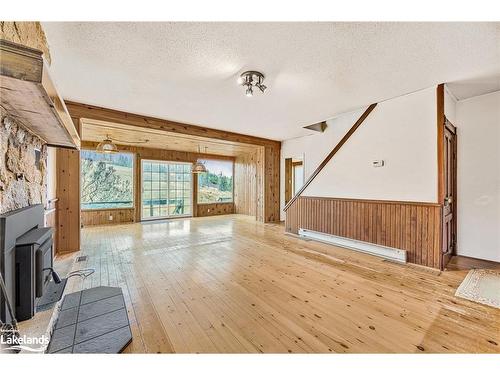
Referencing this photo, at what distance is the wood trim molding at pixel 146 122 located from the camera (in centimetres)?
379

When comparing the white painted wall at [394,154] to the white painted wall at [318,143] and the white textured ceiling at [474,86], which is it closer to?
the white textured ceiling at [474,86]

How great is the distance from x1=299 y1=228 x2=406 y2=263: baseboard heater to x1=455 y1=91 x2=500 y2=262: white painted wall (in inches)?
47.5

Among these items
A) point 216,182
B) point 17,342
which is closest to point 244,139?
point 216,182

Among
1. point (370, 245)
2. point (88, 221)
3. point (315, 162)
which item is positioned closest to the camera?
point (370, 245)

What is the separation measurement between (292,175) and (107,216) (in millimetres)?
6101

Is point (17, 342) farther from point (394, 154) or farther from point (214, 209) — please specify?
point (214, 209)

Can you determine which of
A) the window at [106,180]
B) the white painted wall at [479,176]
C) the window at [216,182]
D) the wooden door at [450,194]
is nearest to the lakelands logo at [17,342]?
the wooden door at [450,194]

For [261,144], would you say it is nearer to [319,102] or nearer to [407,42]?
[319,102]

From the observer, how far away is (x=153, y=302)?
A: 2176 mm

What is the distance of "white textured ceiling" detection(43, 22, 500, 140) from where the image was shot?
6.40ft
